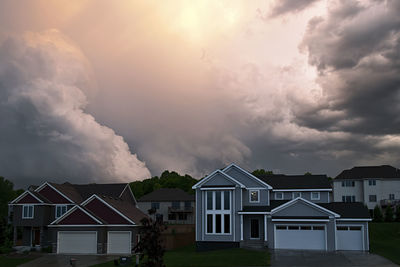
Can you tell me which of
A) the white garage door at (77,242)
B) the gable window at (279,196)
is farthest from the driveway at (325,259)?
the white garage door at (77,242)

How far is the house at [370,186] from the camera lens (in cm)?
7712

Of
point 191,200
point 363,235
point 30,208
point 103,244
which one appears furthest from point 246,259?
point 191,200

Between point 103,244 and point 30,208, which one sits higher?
point 30,208

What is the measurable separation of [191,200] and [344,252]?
4489cm

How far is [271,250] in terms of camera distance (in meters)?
43.5

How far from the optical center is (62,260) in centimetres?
4419

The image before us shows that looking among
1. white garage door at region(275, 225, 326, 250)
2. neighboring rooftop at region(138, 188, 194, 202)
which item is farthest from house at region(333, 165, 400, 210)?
white garage door at region(275, 225, 326, 250)

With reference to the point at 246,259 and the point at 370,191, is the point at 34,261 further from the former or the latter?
the point at 370,191

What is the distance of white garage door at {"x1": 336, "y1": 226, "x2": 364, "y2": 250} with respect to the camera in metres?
43.5

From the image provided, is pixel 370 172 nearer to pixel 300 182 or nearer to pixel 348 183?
pixel 348 183

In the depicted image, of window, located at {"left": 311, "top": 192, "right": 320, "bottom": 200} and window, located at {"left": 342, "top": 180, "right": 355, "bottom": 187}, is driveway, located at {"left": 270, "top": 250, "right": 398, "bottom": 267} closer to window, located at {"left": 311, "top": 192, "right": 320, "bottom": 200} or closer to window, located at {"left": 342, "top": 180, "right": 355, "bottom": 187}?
window, located at {"left": 311, "top": 192, "right": 320, "bottom": 200}

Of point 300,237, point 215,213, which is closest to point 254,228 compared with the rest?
point 215,213

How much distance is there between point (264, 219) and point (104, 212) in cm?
1794

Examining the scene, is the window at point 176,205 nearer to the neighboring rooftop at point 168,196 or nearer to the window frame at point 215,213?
the neighboring rooftop at point 168,196
